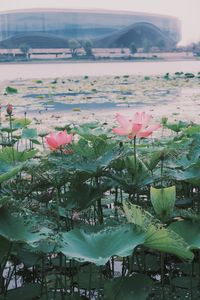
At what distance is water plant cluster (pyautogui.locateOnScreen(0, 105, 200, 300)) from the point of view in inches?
44.3

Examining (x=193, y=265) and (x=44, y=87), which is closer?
(x=193, y=265)

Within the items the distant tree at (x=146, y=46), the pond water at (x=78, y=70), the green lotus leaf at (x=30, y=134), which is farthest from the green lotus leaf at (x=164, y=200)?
the distant tree at (x=146, y=46)

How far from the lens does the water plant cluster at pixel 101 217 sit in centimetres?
112

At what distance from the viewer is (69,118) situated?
5379 mm

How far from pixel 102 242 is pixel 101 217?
0.46m

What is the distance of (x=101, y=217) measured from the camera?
62.3 inches

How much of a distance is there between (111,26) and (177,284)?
47293 millimetres

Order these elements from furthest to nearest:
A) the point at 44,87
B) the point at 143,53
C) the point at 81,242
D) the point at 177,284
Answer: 1. the point at 143,53
2. the point at 44,87
3. the point at 177,284
4. the point at 81,242

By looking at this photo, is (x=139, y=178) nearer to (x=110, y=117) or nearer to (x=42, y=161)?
(x=42, y=161)

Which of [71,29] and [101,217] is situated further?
[71,29]

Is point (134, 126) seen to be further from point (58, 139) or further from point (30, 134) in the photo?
point (30, 134)

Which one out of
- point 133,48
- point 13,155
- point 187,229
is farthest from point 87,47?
point 187,229

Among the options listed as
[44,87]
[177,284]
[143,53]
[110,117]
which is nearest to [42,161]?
[177,284]

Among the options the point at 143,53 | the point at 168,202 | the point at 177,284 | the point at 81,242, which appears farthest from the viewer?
the point at 143,53
